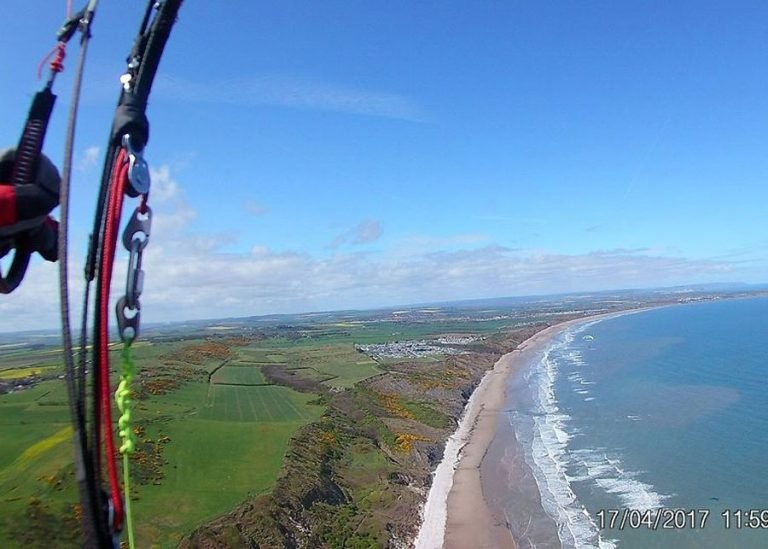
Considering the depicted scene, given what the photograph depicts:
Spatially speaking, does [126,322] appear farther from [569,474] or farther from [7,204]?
[569,474]

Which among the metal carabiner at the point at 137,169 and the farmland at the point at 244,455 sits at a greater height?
the metal carabiner at the point at 137,169

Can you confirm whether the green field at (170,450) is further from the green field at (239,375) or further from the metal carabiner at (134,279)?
the metal carabiner at (134,279)

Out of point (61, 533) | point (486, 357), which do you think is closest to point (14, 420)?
point (61, 533)

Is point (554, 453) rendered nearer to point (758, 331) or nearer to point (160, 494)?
point (160, 494)

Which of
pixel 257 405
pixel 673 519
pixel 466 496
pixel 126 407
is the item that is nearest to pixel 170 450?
pixel 257 405

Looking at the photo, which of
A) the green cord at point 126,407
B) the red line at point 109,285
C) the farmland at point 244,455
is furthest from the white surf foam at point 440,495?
the red line at point 109,285
